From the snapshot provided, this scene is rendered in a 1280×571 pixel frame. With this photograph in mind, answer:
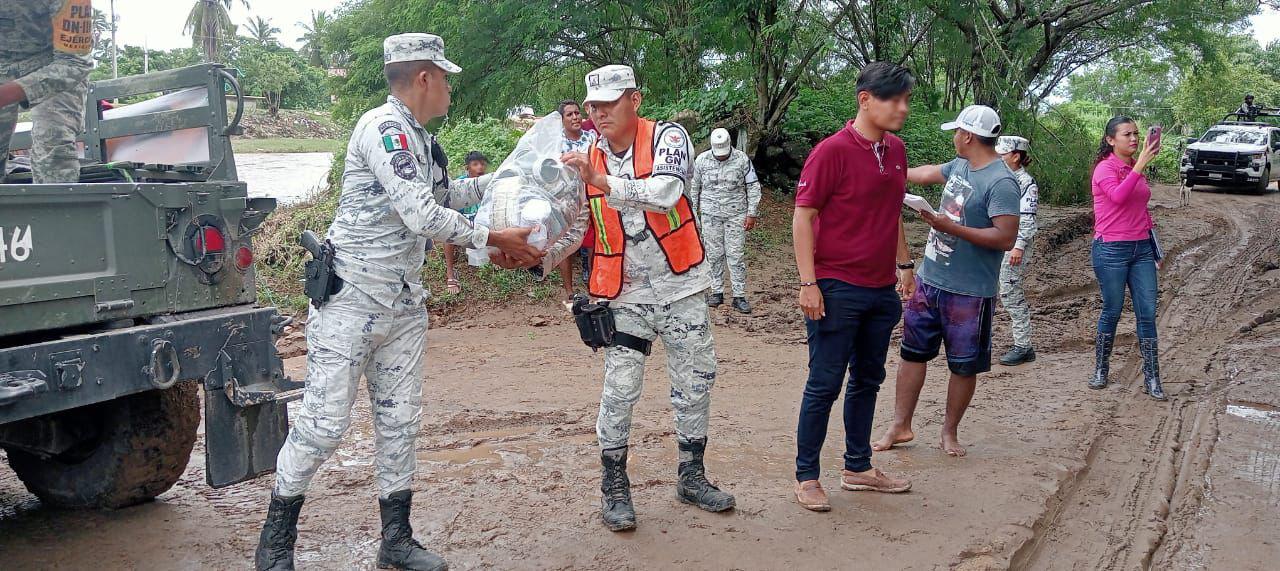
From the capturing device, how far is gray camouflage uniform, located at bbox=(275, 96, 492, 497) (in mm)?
3527

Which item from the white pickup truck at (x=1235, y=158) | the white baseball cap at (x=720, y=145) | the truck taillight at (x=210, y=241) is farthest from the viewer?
the white pickup truck at (x=1235, y=158)

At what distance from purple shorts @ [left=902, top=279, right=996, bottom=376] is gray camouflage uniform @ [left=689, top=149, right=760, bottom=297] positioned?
4.34 m

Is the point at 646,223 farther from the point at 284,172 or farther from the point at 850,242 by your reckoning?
the point at 284,172

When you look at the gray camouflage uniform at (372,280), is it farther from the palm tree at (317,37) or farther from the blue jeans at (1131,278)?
the palm tree at (317,37)

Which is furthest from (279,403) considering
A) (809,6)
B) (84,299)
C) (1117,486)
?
(809,6)

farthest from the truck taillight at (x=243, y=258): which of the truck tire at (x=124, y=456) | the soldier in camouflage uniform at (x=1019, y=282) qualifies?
the soldier in camouflage uniform at (x=1019, y=282)

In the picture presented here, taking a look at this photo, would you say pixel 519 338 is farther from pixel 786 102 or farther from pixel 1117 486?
pixel 786 102

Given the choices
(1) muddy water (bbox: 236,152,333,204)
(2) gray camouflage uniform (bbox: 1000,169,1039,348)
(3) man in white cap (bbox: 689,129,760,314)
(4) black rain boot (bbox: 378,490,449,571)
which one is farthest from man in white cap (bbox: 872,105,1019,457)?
(1) muddy water (bbox: 236,152,333,204)

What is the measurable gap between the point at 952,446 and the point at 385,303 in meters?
3.27

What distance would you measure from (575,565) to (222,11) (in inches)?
1520

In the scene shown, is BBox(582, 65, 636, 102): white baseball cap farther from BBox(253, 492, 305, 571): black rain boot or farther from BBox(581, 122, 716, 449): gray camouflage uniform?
BBox(253, 492, 305, 571): black rain boot

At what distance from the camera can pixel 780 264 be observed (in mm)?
11672

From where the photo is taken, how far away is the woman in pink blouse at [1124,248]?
643 cm

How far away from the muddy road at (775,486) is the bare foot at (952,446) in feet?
0.16
